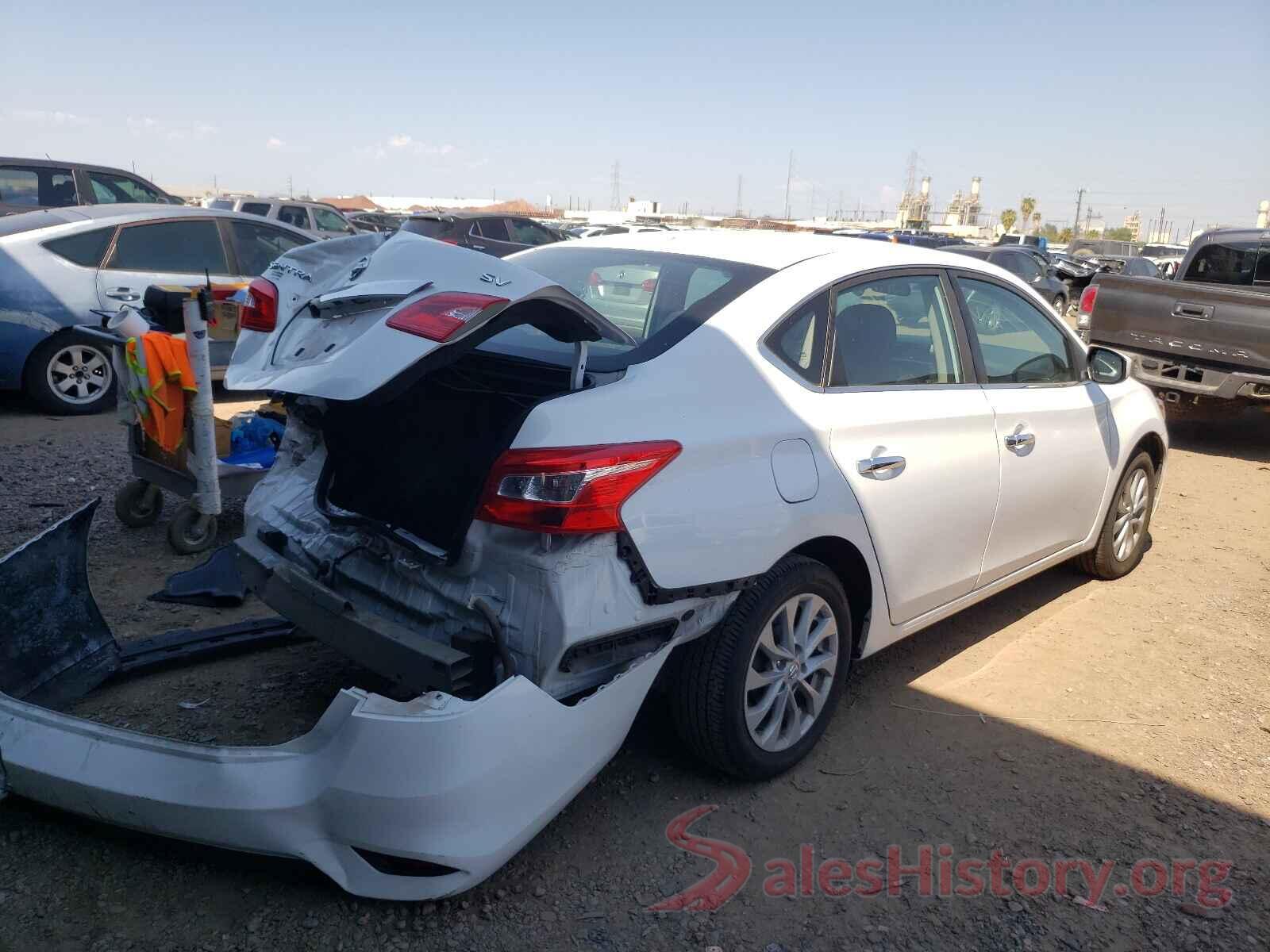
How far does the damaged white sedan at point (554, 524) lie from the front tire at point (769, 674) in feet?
0.03

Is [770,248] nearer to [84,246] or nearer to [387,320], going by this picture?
[387,320]

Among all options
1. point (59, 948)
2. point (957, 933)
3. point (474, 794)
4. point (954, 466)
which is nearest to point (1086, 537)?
point (954, 466)

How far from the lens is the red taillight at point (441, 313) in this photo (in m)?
2.37

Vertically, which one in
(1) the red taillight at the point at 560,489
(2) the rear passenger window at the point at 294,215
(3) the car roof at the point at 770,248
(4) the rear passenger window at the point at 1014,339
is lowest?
(1) the red taillight at the point at 560,489

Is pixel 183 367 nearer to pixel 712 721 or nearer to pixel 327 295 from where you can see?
pixel 327 295

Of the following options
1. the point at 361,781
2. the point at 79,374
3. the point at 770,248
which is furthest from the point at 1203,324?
the point at 79,374

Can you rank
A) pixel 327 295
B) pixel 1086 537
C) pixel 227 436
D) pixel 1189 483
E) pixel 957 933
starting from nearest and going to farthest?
pixel 957 933 < pixel 327 295 < pixel 1086 537 < pixel 227 436 < pixel 1189 483

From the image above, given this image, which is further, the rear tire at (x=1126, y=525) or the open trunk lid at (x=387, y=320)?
the rear tire at (x=1126, y=525)

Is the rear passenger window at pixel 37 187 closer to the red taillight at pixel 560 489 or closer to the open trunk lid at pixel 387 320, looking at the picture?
the open trunk lid at pixel 387 320

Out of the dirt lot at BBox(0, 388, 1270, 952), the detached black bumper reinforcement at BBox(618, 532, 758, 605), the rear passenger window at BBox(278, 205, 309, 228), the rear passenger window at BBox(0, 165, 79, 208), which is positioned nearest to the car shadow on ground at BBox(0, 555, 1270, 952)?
the dirt lot at BBox(0, 388, 1270, 952)

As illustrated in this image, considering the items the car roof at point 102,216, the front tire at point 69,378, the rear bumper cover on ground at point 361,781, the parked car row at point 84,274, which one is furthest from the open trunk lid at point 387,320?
the car roof at point 102,216

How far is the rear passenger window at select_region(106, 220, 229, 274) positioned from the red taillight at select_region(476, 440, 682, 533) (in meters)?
6.57

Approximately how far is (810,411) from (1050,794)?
5.01ft

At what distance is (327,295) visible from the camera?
276 centimetres
